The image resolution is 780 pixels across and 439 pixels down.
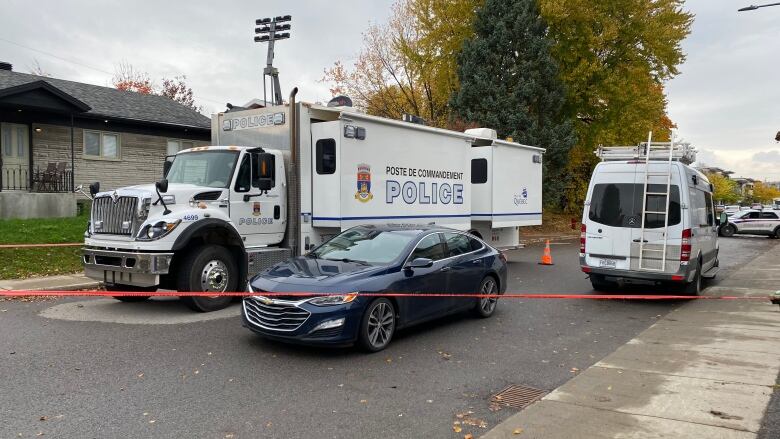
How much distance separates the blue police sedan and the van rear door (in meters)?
2.94

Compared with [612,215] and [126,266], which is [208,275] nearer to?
[126,266]

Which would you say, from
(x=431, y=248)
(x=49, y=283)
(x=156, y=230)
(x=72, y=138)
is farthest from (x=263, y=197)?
(x=72, y=138)

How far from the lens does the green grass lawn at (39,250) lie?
11.4 metres

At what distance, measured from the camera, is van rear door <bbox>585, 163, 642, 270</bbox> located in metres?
10.3

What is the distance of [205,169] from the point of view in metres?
9.44

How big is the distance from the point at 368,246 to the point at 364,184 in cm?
317

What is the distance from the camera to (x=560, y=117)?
2966 cm

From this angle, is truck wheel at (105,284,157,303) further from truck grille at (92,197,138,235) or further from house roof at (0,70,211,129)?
house roof at (0,70,211,129)

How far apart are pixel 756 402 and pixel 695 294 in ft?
19.9

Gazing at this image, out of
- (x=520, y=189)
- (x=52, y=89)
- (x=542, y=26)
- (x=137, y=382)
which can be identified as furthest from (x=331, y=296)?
(x=542, y=26)

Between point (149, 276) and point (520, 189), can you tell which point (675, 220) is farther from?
point (149, 276)

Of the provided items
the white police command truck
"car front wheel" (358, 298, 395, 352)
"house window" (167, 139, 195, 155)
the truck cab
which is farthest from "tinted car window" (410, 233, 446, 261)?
"house window" (167, 139, 195, 155)

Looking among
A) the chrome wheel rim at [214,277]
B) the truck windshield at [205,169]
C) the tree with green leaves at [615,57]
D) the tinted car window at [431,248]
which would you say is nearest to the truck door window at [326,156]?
the truck windshield at [205,169]

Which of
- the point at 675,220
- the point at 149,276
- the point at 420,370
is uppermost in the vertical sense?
the point at 675,220
